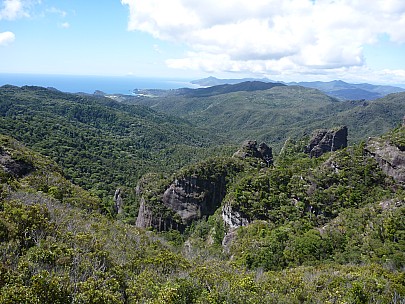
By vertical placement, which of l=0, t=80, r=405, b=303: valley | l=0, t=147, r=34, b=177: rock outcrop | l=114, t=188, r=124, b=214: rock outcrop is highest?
l=0, t=147, r=34, b=177: rock outcrop

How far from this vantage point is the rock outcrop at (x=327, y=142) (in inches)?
3713

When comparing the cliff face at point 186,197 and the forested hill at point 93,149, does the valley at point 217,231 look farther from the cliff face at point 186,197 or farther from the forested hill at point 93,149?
the forested hill at point 93,149

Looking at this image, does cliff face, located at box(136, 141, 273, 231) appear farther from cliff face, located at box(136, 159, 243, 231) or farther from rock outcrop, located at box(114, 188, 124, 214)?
rock outcrop, located at box(114, 188, 124, 214)

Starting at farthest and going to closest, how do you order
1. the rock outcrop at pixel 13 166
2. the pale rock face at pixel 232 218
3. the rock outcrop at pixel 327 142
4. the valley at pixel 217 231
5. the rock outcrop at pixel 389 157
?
the rock outcrop at pixel 327 142 → the pale rock face at pixel 232 218 → the rock outcrop at pixel 389 157 → the rock outcrop at pixel 13 166 → the valley at pixel 217 231

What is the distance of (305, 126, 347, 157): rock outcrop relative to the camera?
3713 inches

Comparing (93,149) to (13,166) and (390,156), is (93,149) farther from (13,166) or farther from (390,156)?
(390,156)

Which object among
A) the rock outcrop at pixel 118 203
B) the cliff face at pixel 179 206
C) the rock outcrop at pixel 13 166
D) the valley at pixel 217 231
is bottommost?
the rock outcrop at pixel 118 203

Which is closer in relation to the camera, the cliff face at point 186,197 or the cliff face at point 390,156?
the cliff face at point 390,156

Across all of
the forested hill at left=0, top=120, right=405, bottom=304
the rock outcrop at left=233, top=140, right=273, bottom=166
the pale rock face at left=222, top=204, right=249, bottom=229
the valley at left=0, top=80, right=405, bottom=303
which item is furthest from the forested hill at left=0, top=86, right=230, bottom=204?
the pale rock face at left=222, top=204, right=249, bottom=229

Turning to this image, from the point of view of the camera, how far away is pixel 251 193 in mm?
59906

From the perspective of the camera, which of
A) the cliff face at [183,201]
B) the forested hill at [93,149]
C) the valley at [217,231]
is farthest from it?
the forested hill at [93,149]

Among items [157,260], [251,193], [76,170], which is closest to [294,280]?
[157,260]

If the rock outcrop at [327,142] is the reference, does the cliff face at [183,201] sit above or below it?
below

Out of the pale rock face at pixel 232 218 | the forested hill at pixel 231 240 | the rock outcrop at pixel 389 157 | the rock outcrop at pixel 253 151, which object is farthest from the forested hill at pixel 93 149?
the rock outcrop at pixel 389 157
